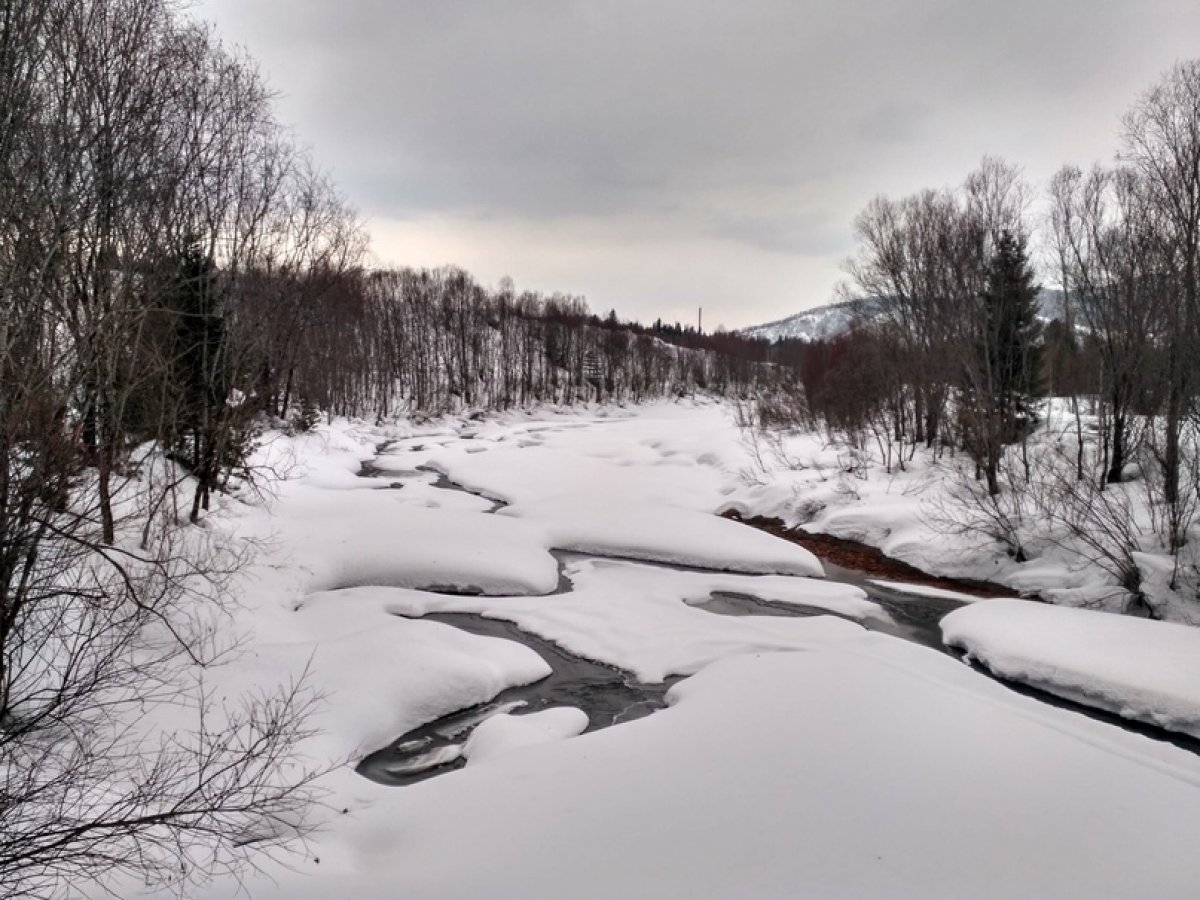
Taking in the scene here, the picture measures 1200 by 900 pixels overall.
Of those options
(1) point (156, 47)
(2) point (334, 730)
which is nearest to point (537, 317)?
(1) point (156, 47)

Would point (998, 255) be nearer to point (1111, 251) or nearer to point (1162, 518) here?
point (1111, 251)

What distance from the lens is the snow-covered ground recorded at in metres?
4.45

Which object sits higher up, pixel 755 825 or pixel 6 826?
pixel 6 826

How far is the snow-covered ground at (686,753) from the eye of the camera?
4.45m

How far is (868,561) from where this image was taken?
14.3 meters

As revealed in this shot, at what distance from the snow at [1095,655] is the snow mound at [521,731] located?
19.4 feet

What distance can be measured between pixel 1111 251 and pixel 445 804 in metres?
19.5

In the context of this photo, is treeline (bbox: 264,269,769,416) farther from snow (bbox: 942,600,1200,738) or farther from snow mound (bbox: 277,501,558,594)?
snow (bbox: 942,600,1200,738)

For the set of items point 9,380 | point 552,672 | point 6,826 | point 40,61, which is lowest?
point 552,672

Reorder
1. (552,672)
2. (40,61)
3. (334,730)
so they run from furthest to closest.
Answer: (552,672) < (334,730) < (40,61)

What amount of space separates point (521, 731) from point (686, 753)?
6.15ft

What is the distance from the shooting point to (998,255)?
704 inches

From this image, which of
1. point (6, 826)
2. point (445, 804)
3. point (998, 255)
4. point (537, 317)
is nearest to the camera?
point (6, 826)

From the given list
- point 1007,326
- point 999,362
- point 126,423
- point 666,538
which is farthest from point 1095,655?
point 126,423
